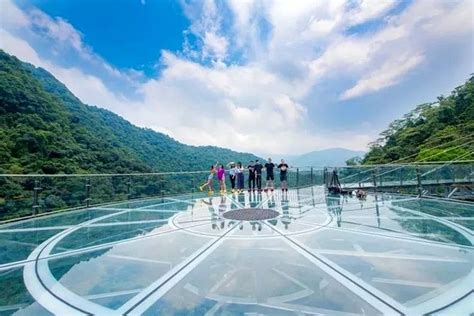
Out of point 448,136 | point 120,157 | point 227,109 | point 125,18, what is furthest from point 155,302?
point 448,136

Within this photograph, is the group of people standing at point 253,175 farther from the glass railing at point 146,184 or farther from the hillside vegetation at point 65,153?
the hillside vegetation at point 65,153

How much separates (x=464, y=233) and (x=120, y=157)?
2252 cm

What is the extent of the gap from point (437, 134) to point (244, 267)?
35.2 m

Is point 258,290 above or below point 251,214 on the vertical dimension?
below

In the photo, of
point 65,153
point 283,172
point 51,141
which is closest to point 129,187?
point 283,172

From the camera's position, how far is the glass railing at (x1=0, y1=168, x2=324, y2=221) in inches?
226

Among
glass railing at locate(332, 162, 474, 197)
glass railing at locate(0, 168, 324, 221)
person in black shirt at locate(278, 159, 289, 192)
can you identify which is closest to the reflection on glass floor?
glass railing at locate(0, 168, 324, 221)

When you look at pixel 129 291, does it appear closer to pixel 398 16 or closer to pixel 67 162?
pixel 398 16

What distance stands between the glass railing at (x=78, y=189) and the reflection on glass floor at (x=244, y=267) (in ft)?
3.15

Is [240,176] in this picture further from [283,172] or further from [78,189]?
[78,189]

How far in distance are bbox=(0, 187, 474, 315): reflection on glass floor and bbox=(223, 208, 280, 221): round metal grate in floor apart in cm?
38

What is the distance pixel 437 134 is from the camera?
95.5 ft

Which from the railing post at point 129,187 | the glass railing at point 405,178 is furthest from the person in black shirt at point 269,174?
the railing post at point 129,187

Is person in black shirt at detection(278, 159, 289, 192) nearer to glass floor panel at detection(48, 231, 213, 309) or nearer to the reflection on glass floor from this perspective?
the reflection on glass floor
